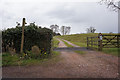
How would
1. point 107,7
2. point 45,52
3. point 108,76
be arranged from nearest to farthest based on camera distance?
point 108,76
point 45,52
point 107,7

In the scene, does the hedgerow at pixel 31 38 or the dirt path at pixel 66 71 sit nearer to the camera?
the dirt path at pixel 66 71

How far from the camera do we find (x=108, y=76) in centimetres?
402

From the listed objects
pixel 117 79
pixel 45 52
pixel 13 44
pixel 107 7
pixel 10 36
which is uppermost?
pixel 107 7

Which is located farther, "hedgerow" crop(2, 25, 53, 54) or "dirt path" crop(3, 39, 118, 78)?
"hedgerow" crop(2, 25, 53, 54)

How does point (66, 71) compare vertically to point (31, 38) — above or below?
below

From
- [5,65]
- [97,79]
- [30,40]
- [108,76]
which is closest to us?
[97,79]

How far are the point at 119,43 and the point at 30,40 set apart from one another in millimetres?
9634

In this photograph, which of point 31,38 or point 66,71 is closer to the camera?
point 66,71

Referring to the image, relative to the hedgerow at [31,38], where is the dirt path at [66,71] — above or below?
below

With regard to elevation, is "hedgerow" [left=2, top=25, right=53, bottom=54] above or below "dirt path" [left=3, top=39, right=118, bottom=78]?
above

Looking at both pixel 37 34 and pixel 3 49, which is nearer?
pixel 37 34

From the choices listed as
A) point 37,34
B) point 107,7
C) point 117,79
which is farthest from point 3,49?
point 107,7

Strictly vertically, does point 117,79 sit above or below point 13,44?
below

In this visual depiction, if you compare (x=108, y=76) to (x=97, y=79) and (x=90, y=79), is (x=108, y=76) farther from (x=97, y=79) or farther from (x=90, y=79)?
(x=90, y=79)
